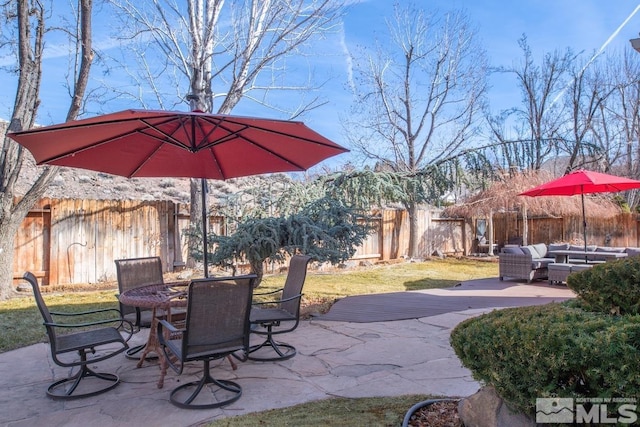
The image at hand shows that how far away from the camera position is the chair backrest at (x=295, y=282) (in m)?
4.66

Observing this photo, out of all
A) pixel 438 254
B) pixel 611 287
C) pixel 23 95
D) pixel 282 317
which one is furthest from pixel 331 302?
pixel 438 254

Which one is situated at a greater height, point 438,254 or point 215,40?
point 215,40

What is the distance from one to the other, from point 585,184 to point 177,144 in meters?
7.91

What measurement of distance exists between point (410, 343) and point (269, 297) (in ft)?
10.8

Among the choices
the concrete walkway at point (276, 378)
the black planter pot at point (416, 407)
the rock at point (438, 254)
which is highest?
the rock at point (438, 254)

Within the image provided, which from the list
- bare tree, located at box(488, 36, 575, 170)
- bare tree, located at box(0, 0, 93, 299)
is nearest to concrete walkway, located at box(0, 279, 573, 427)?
bare tree, located at box(0, 0, 93, 299)

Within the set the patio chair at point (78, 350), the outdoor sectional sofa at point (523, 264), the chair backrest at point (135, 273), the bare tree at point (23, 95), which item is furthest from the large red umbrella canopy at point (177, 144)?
the outdoor sectional sofa at point (523, 264)

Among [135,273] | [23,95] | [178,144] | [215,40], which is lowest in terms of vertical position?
[135,273]

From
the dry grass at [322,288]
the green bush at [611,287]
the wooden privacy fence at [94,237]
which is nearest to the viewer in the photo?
the green bush at [611,287]

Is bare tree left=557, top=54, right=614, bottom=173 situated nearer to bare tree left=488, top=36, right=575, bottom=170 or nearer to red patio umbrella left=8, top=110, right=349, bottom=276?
bare tree left=488, top=36, right=575, bottom=170

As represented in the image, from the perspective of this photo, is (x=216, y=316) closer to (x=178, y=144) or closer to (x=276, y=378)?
(x=276, y=378)

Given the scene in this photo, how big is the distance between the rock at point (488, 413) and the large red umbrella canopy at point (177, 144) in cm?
244

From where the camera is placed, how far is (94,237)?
9.34m

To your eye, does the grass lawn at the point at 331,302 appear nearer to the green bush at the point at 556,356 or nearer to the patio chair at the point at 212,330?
the patio chair at the point at 212,330
